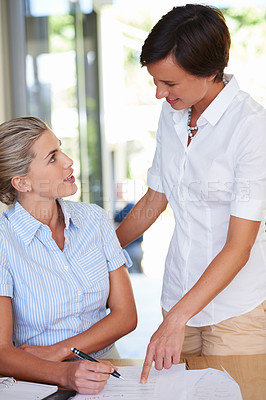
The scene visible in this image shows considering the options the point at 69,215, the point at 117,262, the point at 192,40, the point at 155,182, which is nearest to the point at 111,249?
the point at 117,262

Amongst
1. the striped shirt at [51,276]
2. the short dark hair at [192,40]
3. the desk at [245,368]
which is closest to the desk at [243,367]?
the desk at [245,368]

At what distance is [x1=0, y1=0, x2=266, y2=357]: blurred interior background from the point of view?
12.2 ft

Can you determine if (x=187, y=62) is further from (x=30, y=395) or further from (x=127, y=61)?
(x=127, y=61)

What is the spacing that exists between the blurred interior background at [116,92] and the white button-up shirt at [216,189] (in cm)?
197

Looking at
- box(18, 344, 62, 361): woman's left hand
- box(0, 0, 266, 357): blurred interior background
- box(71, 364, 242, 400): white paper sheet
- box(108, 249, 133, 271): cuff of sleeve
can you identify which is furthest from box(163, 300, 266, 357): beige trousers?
box(0, 0, 266, 357): blurred interior background

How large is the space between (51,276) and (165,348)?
445 millimetres

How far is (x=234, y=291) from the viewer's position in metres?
1.56

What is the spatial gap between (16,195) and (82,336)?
0.51 meters

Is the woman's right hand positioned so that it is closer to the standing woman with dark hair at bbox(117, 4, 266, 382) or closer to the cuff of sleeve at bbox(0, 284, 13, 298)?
the standing woman with dark hair at bbox(117, 4, 266, 382)

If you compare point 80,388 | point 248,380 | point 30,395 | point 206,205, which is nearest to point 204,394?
point 248,380

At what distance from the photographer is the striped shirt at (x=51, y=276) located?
4.95 feet

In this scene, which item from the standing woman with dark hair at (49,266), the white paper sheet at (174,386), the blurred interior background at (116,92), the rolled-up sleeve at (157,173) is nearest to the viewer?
the white paper sheet at (174,386)

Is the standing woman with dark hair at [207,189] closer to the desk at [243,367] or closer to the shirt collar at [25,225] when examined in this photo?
the desk at [243,367]

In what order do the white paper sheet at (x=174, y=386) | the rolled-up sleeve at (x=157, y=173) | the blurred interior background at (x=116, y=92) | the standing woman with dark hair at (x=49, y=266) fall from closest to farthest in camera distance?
1. the white paper sheet at (x=174, y=386)
2. the standing woman with dark hair at (x=49, y=266)
3. the rolled-up sleeve at (x=157, y=173)
4. the blurred interior background at (x=116, y=92)
